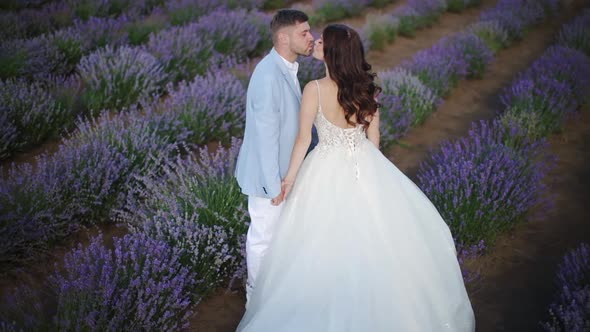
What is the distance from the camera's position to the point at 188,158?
392 centimetres

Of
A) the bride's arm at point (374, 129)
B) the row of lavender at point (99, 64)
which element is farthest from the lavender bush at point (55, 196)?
the bride's arm at point (374, 129)

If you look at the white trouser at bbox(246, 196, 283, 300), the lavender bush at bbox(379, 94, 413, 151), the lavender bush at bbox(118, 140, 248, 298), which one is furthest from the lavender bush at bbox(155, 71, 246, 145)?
the white trouser at bbox(246, 196, 283, 300)

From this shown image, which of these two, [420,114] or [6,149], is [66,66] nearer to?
[6,149]

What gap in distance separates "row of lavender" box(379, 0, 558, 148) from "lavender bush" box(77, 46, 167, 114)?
8.80 ft

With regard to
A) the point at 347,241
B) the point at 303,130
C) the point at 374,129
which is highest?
the point at 303,130

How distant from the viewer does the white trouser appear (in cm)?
296

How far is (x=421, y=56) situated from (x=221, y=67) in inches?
113

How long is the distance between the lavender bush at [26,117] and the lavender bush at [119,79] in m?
0.45

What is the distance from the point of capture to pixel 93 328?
2.54 metres

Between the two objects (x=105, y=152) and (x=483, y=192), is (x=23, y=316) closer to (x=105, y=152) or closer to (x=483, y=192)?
(x=105, y=152)

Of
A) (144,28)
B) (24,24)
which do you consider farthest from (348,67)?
(24,24)

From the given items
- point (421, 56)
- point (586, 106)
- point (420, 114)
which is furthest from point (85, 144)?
point (586, 106)

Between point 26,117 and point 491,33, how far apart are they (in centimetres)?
721

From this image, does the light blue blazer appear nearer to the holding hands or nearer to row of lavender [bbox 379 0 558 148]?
the holding hands
